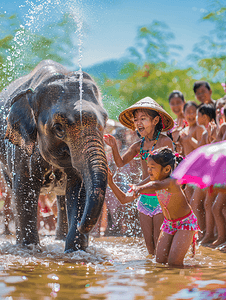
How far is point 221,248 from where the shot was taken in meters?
4.75

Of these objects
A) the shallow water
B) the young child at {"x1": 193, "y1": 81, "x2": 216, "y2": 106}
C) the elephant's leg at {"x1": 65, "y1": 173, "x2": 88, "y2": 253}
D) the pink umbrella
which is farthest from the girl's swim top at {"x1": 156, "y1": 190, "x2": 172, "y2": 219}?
the young child at {"x1": 193, "y1": 81, "x2": 216, "y2": 106}

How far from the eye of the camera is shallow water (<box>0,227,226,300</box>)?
237 centimetres

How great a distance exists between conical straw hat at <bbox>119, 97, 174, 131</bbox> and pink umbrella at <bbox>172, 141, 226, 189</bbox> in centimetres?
172

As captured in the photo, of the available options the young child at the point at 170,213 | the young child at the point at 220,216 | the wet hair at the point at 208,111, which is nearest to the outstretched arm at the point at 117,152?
the young child at the point at 170,213

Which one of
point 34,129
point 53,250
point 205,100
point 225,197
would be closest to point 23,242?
point 53,250

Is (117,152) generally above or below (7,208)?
above

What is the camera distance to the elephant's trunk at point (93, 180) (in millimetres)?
3168

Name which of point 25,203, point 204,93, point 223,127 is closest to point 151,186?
point 25,203

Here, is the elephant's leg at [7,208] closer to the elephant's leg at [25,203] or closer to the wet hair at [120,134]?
the wet hair at [120,134]

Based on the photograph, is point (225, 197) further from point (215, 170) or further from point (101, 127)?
point (215, 170)

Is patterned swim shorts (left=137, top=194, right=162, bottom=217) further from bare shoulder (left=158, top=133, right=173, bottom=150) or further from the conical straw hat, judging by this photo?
the conical straw hat

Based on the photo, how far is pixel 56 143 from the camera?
12.9ft

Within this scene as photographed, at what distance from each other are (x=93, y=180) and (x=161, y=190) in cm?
79

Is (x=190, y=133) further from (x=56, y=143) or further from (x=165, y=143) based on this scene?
(x=56, y=143)
